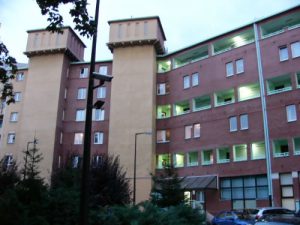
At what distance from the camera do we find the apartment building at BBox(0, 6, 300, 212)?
4112 cm

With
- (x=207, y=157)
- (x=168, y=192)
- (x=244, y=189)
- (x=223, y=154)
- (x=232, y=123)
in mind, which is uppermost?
(x=232, y=123)

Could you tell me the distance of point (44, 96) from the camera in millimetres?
57625

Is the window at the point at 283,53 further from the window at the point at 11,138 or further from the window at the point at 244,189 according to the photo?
the window at the point at 11,138

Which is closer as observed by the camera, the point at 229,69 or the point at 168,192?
the point at 168,192

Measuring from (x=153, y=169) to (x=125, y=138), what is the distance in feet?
17.7

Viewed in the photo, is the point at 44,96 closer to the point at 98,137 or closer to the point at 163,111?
the point at 98,137

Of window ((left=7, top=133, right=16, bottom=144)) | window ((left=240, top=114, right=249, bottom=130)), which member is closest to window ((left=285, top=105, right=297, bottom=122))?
window ((left=240, top=114, right=249, bottom=130))

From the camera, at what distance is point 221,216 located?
28.9 m

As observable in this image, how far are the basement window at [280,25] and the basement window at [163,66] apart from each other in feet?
48.5

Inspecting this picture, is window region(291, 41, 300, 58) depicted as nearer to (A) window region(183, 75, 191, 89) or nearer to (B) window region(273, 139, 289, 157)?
(B) window region(273, 139, 289, 157)

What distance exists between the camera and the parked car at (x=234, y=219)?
25.7 metres

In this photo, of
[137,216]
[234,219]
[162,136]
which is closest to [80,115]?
[162,136]

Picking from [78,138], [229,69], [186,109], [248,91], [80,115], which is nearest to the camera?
[248,91]

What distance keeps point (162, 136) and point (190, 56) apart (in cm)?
1156
